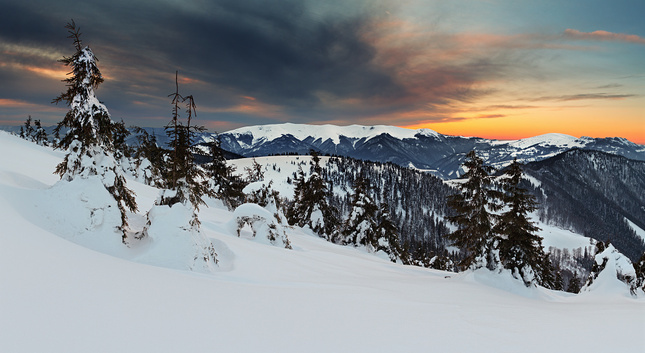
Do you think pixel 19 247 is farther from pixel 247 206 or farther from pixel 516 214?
pixel 516 214

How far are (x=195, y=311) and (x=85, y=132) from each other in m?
8.24

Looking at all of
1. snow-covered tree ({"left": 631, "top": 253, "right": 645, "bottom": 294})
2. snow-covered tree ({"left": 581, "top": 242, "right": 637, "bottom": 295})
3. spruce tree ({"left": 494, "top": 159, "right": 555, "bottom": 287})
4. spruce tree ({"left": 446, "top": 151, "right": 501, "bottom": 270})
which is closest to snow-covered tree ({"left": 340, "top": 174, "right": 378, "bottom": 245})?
spruce tree ({"left": 446, "top": 151, "right": 501, "bottom": 270})

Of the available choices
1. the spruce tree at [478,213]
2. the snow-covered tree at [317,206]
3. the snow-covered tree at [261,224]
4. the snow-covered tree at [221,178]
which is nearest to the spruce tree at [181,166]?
the snow-covered tree at [261,224]

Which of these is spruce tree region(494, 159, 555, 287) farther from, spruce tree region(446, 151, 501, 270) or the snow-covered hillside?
the snow-covered hillside

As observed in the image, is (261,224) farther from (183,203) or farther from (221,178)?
(221,178)

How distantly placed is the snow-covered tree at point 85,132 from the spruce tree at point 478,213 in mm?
17496

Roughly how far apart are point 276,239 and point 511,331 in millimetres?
12066

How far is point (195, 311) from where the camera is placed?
15.7ft

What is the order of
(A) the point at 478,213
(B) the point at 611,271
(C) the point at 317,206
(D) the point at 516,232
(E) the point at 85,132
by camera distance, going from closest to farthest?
(E) the point at 85,132 → (A) the point at 478,213 → (D) the point at 516,232 → (B) the point at 611,271 → (C) the point at 317,206

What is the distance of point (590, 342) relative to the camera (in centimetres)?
540

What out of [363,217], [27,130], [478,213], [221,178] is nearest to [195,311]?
[478,213]

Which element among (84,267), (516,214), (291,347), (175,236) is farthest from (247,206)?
(516,214)

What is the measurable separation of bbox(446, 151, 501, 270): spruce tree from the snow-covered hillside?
891 centimetres

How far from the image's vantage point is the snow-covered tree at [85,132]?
9.23 m
